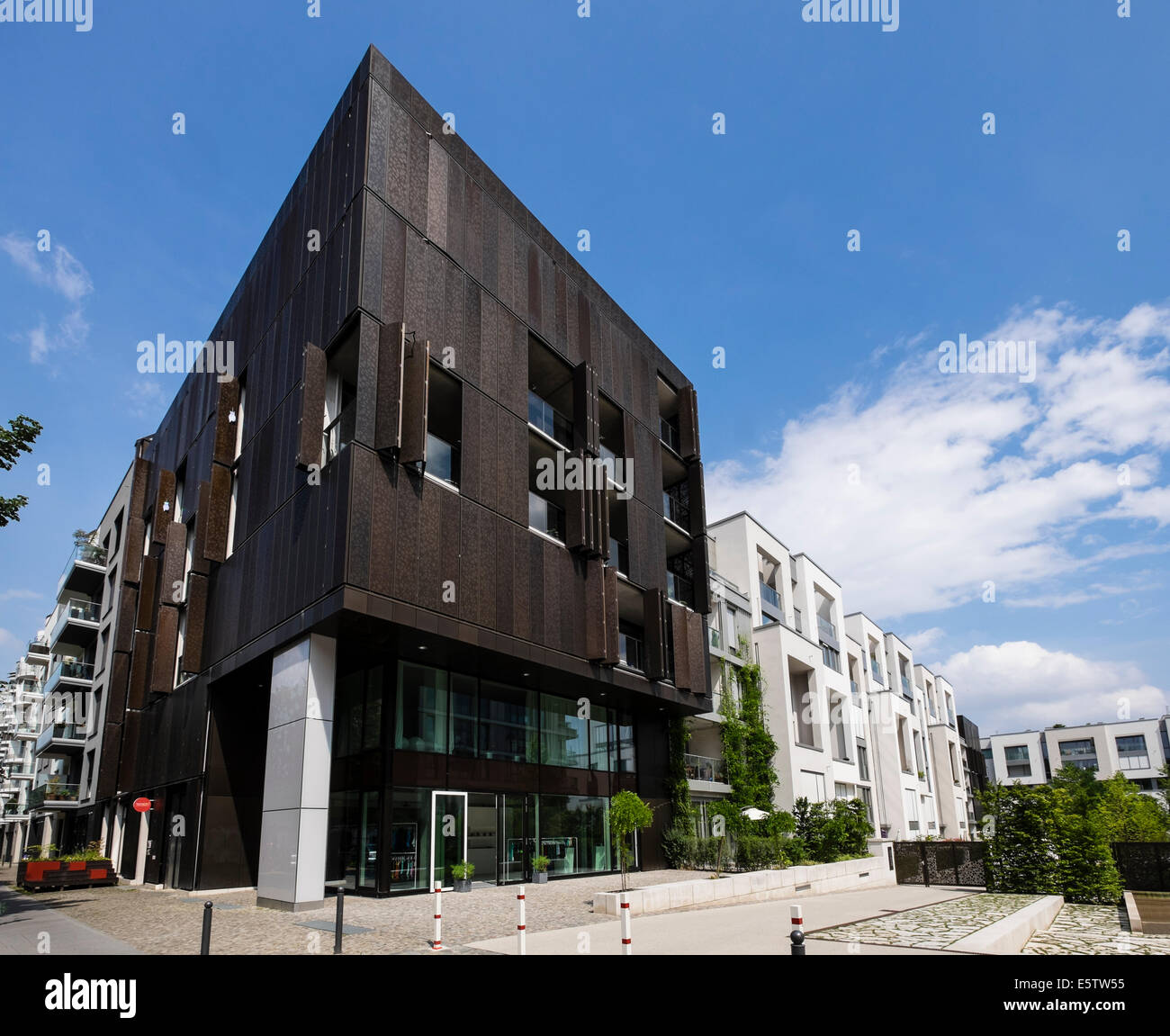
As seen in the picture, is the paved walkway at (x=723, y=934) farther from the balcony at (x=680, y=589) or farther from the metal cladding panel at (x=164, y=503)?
the metal cladding panel at (x=164, y=503)

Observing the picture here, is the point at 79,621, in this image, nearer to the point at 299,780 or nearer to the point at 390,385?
the point at 299,780

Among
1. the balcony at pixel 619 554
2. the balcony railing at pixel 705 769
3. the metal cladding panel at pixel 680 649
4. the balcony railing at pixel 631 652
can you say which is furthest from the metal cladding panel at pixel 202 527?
the balcony railing at pixel 705 769

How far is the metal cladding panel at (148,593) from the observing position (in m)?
33.8

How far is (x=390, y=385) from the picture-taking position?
18.0 m

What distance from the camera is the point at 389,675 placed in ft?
66.3

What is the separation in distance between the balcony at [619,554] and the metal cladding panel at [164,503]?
19244 mm

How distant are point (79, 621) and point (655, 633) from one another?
38039 millimetres

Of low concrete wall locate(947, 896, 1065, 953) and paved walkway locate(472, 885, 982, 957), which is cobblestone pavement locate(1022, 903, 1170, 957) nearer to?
low concrete wall locate(947, 896, 1065, 953)

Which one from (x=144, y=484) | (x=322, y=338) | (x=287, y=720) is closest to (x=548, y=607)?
(x=287, y=720)

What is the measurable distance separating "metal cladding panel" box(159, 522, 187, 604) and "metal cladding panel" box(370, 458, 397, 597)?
47.5 ft

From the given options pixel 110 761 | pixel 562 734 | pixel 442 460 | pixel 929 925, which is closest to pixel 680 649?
pixel 562 734

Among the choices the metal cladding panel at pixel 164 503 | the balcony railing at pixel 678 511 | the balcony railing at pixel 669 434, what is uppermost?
the balcony railing at pixel 669 434
